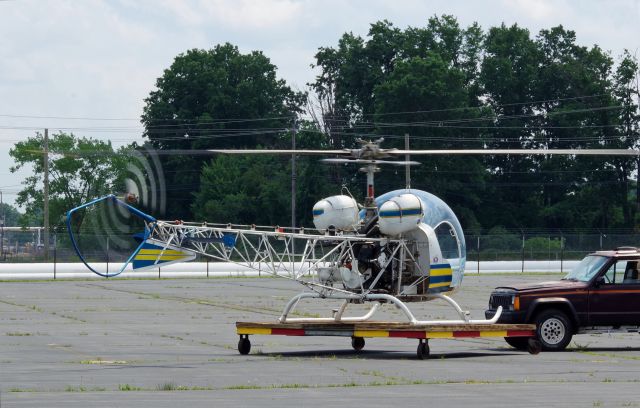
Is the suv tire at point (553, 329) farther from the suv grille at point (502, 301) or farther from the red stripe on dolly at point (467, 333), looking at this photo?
the red stripe on dolly at point (467, 333)

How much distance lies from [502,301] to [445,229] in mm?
1828

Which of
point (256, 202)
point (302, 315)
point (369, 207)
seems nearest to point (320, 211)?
point (369, 207)

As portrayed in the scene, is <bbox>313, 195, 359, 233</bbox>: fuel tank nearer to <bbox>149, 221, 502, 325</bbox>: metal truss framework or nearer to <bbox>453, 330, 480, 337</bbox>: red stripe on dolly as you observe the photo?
<bbox>149, 221, 502, 325</bbox>: metal truss framework

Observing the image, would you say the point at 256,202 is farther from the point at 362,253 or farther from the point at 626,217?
the point at 362,253

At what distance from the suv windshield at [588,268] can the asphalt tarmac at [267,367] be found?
1465mm

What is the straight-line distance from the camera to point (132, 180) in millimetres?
22766

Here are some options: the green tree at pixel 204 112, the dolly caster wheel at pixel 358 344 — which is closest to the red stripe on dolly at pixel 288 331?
the dolly caster wheel at pixel 358 344

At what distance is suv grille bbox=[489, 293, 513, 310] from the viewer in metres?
24.2

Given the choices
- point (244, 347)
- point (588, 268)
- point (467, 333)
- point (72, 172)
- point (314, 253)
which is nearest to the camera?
point (467, 333)

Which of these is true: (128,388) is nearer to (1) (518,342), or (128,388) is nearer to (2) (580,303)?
(1) (518,342)

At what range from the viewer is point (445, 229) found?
2458 cm

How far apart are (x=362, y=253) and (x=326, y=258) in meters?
0.81

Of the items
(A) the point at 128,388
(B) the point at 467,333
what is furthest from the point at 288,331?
(A) the point at 128,388

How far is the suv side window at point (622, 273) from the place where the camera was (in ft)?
80.8
